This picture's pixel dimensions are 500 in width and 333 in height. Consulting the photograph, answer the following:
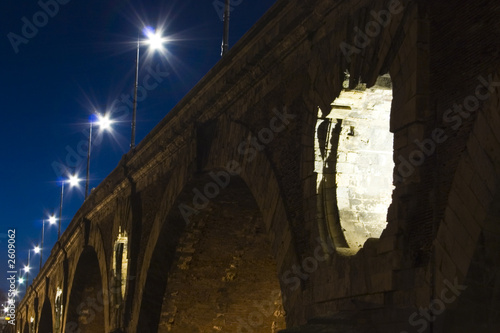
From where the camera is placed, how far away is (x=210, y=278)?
1573 cm

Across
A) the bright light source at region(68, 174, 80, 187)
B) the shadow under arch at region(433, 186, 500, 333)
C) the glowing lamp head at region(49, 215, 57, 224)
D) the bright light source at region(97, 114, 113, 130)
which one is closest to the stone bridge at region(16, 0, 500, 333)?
the shadow under arch at region(433, 186, 500, 333)

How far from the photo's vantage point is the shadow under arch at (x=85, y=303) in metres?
25.7

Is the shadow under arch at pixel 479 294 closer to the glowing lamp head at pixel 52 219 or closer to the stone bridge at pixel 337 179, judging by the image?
the stone bridge at pixel 337 179

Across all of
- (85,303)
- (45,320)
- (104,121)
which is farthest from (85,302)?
(45,320)

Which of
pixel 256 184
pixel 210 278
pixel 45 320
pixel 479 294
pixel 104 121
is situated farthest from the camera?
pixel 45 320

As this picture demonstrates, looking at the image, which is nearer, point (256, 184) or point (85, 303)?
point (256, 184)

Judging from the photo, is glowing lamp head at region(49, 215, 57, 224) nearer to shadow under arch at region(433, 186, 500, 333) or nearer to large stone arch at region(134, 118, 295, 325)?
large stone arch at region(134, 118, 295, 325)

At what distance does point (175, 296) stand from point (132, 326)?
1.24 metres

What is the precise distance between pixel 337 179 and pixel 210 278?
6.80 meters

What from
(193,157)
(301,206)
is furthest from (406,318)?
(193,157)

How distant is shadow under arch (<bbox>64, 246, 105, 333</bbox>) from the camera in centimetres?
2569

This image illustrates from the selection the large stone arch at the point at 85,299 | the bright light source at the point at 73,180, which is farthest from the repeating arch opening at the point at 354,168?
the bright light source at the point at 73,180

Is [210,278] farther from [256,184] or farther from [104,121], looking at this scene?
[104,121]

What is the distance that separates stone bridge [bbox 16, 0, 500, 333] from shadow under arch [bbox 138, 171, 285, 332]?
3cm
